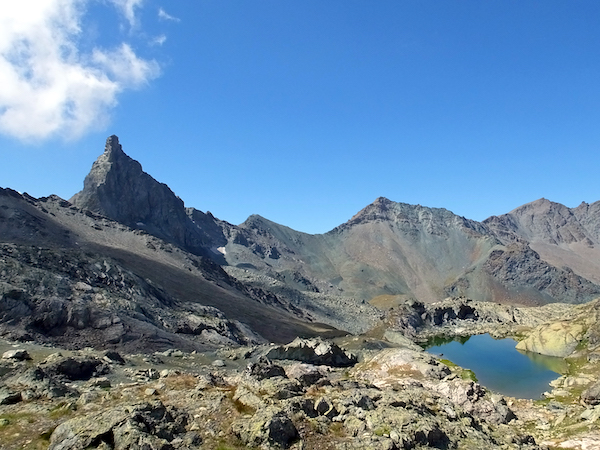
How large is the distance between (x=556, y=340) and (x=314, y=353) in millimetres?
76051

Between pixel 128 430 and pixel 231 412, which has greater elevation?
pixel 231 412

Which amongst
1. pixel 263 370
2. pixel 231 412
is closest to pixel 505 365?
pixel 263 370

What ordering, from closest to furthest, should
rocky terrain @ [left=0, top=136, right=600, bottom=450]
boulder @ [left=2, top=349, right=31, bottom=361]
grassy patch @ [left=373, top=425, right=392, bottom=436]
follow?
1. rocky terrain @ [left=0, top=136, right=600, bottom=450]
2. grassy patch @ [left=373, top=425, right=392, bottom=436]
3. boulder @ [left=2, top=349, right=31, bottom=361]

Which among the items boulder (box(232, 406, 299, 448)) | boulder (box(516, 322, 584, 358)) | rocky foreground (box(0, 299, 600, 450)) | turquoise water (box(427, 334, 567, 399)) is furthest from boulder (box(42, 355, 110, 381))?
boulder (box(516, 322, 584, 358))

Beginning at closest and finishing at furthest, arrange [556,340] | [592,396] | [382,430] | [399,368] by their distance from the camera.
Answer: [382,430] → [592,396] → [399,368] → [556,340]

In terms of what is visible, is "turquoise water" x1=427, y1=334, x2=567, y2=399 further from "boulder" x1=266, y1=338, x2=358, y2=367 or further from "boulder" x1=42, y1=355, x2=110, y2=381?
"boulder" x1=42, y1=355, x2=110, y2=381

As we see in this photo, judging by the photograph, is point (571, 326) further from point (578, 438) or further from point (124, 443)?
point (124, 443)

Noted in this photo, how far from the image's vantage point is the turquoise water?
66.2 meters

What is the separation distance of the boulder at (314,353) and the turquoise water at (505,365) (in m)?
29.6

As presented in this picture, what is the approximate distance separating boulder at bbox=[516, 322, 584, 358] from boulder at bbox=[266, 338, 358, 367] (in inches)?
2657

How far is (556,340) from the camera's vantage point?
94.9 meters

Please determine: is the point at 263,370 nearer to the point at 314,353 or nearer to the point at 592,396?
the point at 314,353

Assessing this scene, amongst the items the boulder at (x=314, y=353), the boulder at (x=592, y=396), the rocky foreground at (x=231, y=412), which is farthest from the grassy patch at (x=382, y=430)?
the boulder at (x=592, y=396)

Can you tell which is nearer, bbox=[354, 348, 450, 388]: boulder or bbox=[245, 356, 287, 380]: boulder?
→ bbox=[245, 356, 287, 380]: boulder
